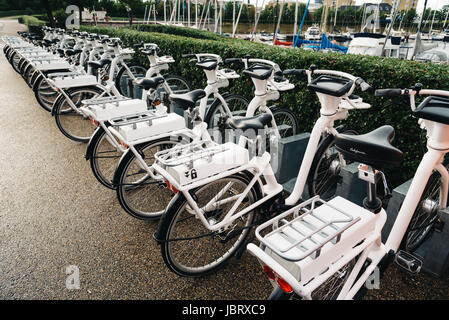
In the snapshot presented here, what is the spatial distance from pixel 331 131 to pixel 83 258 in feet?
8.35

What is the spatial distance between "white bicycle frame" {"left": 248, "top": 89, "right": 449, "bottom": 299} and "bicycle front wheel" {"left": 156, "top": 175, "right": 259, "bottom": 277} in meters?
0.80

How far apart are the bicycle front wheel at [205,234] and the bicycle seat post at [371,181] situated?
2.85 ft

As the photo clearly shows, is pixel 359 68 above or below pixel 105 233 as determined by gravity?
above

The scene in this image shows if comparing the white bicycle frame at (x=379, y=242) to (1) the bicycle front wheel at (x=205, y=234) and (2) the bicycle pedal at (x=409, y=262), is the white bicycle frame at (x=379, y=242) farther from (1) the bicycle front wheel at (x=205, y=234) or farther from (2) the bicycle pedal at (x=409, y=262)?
(1) the bicycle front wheel at (x=205, y=234)

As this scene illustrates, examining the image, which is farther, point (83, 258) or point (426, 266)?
point (83, 258)

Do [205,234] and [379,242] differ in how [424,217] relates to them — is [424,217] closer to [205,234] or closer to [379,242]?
[379,242]

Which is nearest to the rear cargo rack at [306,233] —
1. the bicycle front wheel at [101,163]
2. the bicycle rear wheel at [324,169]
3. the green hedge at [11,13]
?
the bicycle rear wheel at [324,169]

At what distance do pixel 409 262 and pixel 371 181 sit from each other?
0.84 metres

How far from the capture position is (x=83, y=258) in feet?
8.58

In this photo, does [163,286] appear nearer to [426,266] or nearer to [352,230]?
[352,230]

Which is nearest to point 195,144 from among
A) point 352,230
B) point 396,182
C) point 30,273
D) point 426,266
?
point 352,230

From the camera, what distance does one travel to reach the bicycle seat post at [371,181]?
1.72 meters

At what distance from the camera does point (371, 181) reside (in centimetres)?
174
